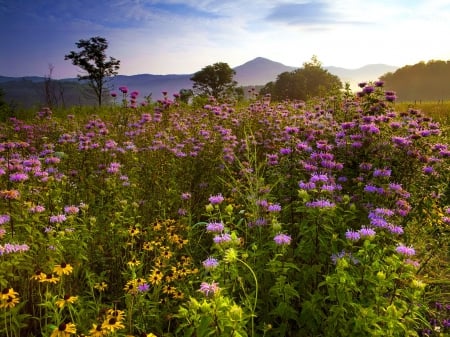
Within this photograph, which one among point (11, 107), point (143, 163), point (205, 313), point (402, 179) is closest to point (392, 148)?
point (402, 179)

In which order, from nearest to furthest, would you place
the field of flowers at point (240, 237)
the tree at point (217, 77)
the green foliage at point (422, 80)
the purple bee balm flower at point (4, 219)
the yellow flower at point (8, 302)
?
the yellow flower at point (8, 302), the field of flowers at point (240, 237), the purple bee balm flower at point (4, 219), the tree at point (217, 77), the green foliage at point (422, 80)

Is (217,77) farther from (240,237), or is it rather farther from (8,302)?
(8,302)

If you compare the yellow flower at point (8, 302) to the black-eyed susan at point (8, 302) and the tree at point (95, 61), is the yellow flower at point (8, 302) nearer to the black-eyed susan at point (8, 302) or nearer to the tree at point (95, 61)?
the black-eyed susan at point (8, 302)

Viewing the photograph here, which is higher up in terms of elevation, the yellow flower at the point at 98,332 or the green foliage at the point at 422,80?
the green foliage at the point at 422,80

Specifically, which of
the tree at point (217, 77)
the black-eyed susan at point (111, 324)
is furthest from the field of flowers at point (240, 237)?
the tree at point (217, 77)

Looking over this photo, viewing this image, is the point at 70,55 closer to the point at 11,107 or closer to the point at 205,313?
the point at 11,107

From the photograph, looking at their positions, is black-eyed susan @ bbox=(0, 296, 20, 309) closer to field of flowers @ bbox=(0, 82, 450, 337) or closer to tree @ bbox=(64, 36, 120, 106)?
field of flowers @ bbox=(0, 82, 450, 337)

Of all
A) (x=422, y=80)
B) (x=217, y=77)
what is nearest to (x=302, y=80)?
(x=217, y=77)

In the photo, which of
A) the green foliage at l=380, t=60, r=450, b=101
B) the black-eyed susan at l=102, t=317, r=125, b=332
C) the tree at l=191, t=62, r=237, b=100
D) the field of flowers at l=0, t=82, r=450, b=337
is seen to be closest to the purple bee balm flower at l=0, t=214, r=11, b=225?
the field of flowers at l=0, t=82, r=450, b=337

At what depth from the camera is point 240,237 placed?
367 centimetres

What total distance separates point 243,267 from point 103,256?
5.77 ft

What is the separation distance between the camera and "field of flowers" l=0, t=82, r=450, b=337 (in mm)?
2412

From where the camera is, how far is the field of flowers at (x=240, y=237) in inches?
95.0

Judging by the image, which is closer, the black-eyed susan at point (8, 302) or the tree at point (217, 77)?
the black-eyed susan at point (8, 302)
